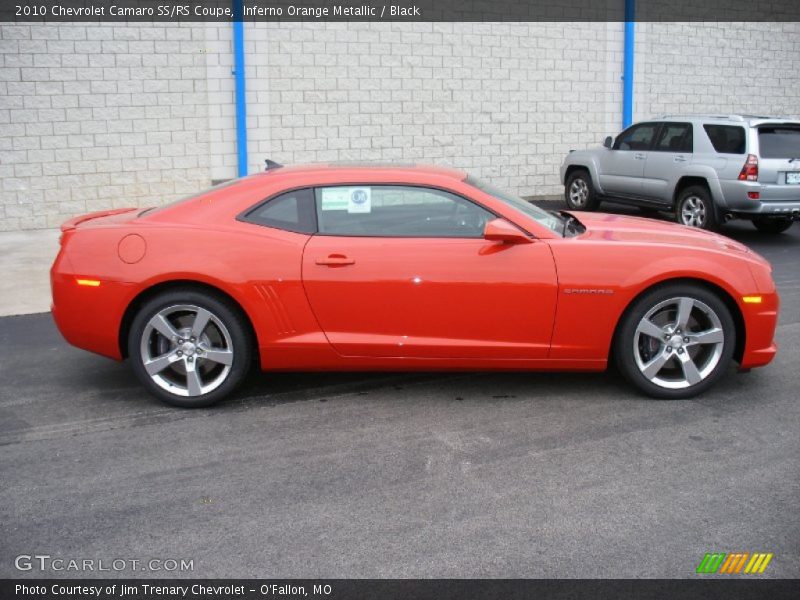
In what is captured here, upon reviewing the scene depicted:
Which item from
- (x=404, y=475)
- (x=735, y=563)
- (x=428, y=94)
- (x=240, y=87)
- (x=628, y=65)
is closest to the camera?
(x=735, y=563)

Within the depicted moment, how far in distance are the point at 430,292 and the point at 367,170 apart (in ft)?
3.11

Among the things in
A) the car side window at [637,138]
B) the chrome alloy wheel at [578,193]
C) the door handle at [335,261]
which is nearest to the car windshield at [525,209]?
the door handle at [335,261]

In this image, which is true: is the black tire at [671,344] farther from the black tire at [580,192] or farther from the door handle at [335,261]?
the black tire at [580,192]

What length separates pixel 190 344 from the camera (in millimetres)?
5289

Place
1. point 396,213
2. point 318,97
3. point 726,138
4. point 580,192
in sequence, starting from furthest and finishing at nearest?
point 580,192, point 318,97, point 726,138, point 396,213

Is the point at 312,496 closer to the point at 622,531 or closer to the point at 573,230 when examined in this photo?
the point at 622,531

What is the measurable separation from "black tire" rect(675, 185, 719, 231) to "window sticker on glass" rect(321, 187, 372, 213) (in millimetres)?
7723

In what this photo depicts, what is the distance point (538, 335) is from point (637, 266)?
0.73 meters

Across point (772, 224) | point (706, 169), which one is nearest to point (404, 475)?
point (706, 169)

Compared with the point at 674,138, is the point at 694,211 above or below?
below

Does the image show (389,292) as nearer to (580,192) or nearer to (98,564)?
(98,564)

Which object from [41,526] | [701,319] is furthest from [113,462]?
[701,319]

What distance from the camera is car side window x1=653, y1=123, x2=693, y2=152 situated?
1255cm

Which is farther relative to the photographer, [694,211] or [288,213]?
[694,211]
